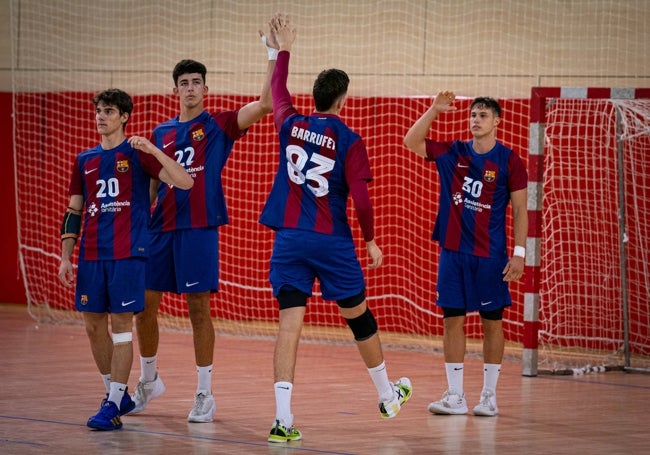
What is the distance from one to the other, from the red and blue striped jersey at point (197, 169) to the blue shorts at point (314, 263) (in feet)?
2.78

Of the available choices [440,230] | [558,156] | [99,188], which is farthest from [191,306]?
[558,156]

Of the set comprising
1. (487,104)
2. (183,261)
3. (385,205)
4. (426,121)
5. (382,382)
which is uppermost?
(487,104)

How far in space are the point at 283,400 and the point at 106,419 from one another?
1013 mm

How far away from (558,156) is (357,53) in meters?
2.90

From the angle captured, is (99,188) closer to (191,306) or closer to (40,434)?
(191,306)

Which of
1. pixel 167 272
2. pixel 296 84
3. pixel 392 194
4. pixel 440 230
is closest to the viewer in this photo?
pixel 167 272

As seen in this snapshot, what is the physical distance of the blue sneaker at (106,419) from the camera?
6.23m

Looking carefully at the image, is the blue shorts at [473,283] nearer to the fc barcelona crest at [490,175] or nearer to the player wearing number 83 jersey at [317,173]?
the fc barcelona crest at [490,175]

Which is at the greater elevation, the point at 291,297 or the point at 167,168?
the point at 167,168

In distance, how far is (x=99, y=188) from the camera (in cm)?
651

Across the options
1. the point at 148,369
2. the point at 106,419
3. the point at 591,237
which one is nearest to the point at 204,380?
the point at 148,369

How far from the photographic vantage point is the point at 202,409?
6.72 metres

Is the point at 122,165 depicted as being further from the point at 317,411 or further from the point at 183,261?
the point at 317,411

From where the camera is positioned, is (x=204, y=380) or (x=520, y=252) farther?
(x=520, y=252)
